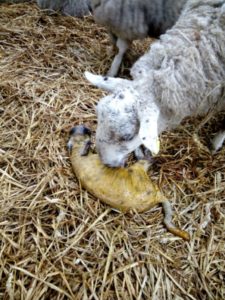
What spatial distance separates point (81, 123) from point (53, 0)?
1475 millimetres

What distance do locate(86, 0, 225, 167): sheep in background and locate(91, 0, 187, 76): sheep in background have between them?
435 mm

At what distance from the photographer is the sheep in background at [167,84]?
4.97 feet

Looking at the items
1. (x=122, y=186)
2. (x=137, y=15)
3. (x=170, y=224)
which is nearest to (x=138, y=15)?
(x=137, y=15)

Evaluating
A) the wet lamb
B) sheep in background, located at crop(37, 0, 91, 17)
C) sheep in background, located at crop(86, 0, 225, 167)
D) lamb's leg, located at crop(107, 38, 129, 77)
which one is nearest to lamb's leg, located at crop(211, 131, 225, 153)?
sheep in background, located at crop(86, 0, 225, 167)

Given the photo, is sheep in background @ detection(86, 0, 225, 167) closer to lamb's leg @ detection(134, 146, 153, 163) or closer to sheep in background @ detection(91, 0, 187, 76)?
lamb's leg @ detection(134, 146, 153, 163)

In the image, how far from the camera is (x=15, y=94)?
220 centimetres

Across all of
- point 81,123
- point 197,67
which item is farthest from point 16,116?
point 197,67

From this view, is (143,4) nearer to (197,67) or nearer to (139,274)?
(197,67)

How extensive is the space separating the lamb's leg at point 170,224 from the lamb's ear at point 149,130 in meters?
0.42

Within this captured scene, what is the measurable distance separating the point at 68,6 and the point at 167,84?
184 cm

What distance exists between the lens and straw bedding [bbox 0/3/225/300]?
1.49 metres

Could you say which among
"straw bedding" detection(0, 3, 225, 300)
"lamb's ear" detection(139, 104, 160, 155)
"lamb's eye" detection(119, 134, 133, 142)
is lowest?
"straw bedding" detection(0, 3, 225, 300)

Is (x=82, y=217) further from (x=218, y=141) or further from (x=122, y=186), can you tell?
(x=218, y=141)

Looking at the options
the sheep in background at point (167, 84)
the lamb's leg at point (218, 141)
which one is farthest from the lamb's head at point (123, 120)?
the lamb's leg at point (218, 141)
